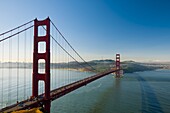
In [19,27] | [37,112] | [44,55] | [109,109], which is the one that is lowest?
[109,109]

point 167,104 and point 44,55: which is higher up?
point 44,55

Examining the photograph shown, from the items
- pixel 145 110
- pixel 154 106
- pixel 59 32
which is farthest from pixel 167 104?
pixel 59 32

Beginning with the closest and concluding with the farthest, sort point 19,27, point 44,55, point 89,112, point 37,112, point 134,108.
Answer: point 37,112, point 44,55, point 19,27, point 89,112, point 134,108

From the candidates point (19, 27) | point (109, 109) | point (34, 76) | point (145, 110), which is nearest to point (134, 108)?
point (145, 110)

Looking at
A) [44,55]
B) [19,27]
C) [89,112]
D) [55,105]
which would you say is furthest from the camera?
[55,105]

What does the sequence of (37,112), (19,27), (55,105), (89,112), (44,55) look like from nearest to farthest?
(37,112) → (44,55) → (19,27) → (89,112) → (55,105)

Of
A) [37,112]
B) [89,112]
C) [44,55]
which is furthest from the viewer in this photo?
[89,112]

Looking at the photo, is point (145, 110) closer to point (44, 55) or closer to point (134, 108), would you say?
point (134, 108)

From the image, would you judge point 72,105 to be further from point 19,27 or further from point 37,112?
point 37,112

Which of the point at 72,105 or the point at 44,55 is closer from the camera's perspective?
the point at 44,55
